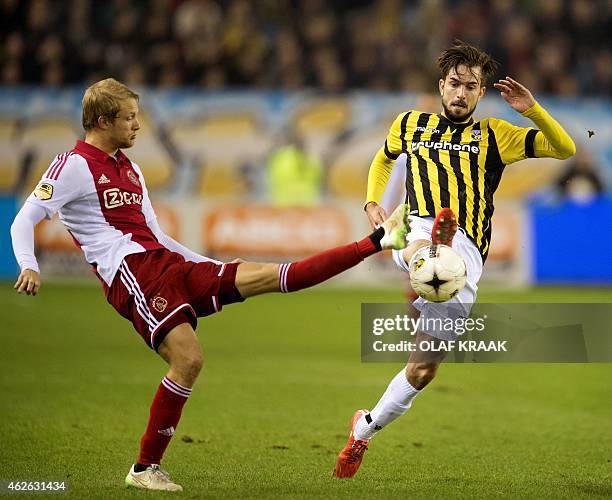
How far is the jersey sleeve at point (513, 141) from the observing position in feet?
18.6

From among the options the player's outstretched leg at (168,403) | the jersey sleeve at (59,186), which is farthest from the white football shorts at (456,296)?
the jersey sleeve at (59,186)

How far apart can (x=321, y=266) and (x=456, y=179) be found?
3.64 ft

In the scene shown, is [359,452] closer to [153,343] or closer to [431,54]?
[153,343]

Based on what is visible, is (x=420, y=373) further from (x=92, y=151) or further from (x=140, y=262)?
(x=92, y=151)

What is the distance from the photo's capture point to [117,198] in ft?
17.2

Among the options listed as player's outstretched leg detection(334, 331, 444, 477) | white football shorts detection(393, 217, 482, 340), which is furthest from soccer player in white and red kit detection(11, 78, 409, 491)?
player's outstretched leg detection(334, 331, 444, 477)

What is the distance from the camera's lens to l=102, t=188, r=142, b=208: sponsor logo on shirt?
17.1 ft

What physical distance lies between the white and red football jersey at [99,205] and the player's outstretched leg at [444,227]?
134cm

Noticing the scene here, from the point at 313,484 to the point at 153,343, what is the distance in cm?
108

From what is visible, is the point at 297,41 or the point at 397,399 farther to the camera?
the point at 297,41

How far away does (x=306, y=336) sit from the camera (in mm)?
11641

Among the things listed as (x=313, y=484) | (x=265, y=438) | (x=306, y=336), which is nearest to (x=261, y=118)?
(x=306, y=336)

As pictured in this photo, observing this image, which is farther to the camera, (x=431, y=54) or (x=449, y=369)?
(x=431, y=54)

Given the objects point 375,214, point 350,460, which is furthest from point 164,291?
point 350,460
